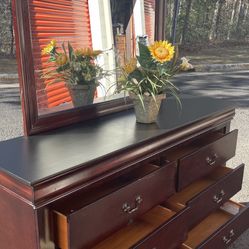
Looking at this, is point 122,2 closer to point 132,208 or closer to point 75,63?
point 75,63

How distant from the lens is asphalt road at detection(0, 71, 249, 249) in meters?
3.24

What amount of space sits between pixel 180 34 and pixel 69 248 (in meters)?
11.7

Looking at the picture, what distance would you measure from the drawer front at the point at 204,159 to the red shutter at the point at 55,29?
0.63m

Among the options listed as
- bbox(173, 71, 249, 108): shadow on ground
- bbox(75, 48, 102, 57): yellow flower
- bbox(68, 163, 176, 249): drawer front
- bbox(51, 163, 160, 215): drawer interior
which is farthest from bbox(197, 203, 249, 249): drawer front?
bbox(173, 71, 249, 108): shadow on ground

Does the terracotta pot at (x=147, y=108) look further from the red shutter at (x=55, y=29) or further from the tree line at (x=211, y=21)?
the tree line at (x=211, y=21)

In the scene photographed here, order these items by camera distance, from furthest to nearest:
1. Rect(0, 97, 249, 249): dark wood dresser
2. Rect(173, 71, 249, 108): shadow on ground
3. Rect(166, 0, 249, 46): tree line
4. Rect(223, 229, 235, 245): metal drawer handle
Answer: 1. Rect(166, 0, 249, 46): tree line
2. Rect(173, 71, 249, 108): shadow on ground
3. Rect(223, 229, 235, 245): metal drawer handle
4. Rect(0, 97, 249, 249): dark wood dresser

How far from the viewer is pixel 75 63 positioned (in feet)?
5.09

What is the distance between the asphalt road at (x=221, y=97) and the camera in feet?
10.6

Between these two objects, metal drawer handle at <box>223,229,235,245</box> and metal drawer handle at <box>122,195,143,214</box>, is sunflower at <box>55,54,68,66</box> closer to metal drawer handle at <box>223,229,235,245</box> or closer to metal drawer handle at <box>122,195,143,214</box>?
metal drawer handle at <box>122,195,143,214</box>

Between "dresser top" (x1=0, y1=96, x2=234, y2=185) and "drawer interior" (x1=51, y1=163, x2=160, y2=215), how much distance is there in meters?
0.13

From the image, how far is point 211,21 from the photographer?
41.8ft

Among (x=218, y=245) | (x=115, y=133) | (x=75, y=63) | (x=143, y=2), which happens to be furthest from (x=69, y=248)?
(x=143, y=2)

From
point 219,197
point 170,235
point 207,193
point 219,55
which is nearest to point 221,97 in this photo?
point 219,197

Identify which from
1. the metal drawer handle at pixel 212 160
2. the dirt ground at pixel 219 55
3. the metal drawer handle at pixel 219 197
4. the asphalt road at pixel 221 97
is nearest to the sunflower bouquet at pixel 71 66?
the metal drawer handle at pixel 212 160
